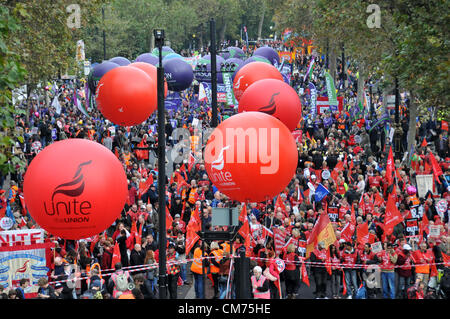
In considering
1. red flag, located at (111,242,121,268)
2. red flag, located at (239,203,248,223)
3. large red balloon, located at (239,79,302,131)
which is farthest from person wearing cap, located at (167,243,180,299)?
large red balloon, located at (239,79,302,131)

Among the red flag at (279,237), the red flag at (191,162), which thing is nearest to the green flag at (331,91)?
the red flag at (191,162)

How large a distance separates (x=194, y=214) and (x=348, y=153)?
36.9 feet

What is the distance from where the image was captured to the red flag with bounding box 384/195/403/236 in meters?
16.8

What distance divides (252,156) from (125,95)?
8.76 metres

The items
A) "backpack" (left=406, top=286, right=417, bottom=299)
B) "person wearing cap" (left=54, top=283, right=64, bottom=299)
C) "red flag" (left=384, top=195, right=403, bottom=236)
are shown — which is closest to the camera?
"person wearing cap" (left=54, top=283, right=64, bottom=299)

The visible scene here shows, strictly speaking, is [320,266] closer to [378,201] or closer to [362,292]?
[362,292]

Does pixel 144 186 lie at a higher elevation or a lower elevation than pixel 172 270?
higher

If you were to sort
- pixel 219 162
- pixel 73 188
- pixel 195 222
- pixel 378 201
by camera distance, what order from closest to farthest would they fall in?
1. pixel 73 188
2. pixel 219 162
3. pixel 195 222
4. pixel 378 201

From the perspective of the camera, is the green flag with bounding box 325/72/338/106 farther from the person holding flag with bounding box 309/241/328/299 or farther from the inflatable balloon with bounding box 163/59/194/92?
the person holding flag with bounding box 309/241/328/299

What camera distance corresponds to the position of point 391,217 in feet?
55.3

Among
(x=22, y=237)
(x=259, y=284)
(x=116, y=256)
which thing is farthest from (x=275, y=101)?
(x=22, y=237)

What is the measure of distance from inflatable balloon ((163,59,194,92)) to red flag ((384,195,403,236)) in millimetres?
16823

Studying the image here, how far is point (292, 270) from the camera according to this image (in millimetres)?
15680

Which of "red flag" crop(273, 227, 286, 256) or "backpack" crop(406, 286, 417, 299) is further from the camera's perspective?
"red flag" crop(273, 227, 286, 256)
